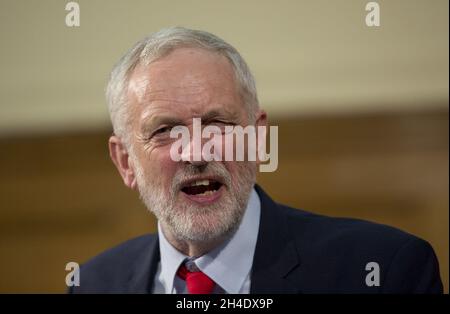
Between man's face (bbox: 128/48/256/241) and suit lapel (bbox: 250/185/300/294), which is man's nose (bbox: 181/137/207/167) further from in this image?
Result: suit lapel (bbox: 250/185/300/294)

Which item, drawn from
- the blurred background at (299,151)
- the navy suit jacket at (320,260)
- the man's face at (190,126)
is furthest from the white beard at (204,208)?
the blurred background at (299,151)

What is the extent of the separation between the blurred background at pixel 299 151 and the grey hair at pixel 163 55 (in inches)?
16.6

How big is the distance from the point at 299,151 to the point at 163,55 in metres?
0.89

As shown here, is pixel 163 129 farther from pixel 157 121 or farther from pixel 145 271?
pixel 145 271

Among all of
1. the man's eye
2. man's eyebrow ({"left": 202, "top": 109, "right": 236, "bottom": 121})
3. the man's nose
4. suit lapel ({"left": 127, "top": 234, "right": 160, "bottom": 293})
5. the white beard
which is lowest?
suit lapel ({"left": 127, "top": 234, "right": 160, "bottom": 293})

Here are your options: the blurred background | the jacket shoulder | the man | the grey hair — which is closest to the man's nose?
the man

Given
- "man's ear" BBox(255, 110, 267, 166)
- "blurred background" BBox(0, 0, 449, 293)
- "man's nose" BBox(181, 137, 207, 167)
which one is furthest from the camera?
"blurred background" BBox(0, 0, 449, 293)

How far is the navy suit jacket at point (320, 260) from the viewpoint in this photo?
1.17 m

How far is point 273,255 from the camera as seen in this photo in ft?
4.09

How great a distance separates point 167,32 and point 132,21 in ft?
0.75

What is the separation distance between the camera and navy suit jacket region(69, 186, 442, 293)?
117 centimetres

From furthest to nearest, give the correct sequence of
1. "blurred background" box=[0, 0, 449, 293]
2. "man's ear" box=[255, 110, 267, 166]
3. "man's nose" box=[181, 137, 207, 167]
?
"blurred background" box=[0, 0, 449, 293] < "man's ear" box=[255, 110, 267, 166] < "man's nose" box=[181, 137, 207, 167]

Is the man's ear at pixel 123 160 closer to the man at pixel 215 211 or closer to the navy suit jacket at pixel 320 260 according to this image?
the man at pixel 215 211
